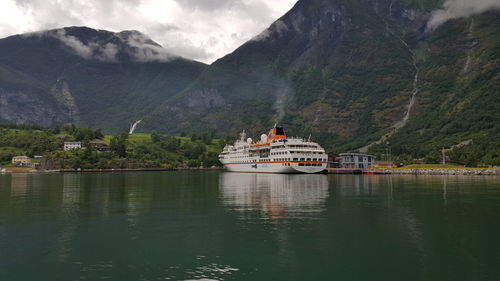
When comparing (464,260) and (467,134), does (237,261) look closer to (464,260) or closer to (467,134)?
(464,260)

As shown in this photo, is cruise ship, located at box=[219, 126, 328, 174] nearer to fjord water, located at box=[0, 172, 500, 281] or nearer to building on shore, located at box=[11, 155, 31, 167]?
fjord water, located at box=[0, 172, 500, 281]

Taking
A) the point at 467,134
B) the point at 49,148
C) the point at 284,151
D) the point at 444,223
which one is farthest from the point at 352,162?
the point at 49,148

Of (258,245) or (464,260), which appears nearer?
(464,260)

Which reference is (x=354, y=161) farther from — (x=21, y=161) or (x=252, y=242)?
(x=21, y=161)

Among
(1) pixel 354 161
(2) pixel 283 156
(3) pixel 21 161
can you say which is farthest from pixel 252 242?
(3) pixel 21 161

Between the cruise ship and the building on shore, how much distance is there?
333ft

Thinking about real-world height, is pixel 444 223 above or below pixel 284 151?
below

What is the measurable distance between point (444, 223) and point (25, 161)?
19069 cm

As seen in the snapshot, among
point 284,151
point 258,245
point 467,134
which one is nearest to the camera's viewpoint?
point 258,245

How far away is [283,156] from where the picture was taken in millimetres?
130875

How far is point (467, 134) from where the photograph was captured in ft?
643

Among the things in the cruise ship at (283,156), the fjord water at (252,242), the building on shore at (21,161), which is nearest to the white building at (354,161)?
the cruise ship at (283,156)

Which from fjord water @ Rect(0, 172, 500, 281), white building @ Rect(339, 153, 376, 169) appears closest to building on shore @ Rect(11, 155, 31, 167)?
white building @ Rect(339, 153, 376, 169)

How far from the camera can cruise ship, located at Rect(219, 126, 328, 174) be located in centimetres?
12756
